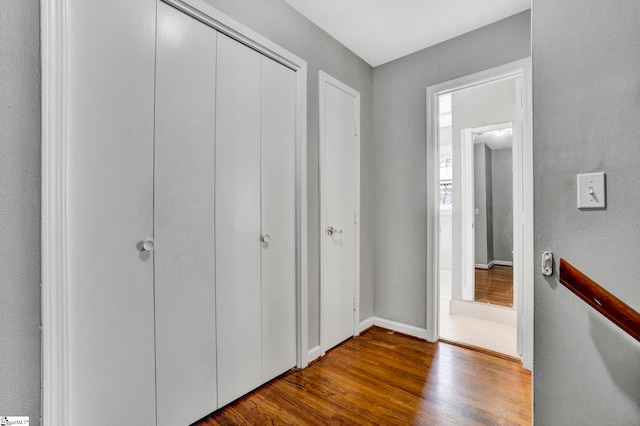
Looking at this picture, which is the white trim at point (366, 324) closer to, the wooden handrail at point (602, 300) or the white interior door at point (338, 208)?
the white interior door at point (338, 208)

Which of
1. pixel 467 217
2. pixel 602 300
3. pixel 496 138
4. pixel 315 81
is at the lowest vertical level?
pixel 602 300

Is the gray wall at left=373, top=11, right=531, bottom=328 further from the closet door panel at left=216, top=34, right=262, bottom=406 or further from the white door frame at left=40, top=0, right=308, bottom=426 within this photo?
the white door frame at left=40, top=0, right=308, bottom=426

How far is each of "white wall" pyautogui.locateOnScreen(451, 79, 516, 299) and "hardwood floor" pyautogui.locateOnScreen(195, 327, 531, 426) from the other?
3.84 feet

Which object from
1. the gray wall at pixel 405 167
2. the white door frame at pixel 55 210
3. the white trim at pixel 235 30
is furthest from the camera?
the gray wall at pixel 405 167

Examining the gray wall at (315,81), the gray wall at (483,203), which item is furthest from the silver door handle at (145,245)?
the gray wall at (483,203)

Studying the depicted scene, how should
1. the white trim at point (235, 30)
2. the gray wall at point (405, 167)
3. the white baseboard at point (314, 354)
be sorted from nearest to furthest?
the white trim at point (235, 30), the white baseboard at point (314, 354), the gray wall at point (405, 167)

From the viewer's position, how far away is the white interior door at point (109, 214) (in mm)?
1148

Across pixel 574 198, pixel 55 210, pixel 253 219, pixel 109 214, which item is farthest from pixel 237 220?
pixel 574 198

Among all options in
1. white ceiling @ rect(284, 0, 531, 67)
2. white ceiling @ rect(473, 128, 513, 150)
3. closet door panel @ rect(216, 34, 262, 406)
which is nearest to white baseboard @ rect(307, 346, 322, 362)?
closet door panel @ rect(216, 34, 262, 406)

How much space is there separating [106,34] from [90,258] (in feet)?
3.05

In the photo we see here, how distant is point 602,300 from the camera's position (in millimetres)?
845

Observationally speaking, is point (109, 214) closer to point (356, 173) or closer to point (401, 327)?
point (356, 173)

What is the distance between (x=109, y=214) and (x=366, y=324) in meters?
2.36

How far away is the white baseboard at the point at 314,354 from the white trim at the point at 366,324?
1.91ft
